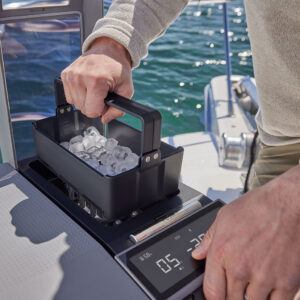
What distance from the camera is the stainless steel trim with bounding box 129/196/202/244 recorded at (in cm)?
61

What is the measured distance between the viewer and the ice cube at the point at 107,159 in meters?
0.73

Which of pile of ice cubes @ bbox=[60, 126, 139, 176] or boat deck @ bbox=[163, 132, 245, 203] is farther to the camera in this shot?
boat deck @ bbox=[163, 132, 245, 203]

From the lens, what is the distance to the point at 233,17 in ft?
30.0

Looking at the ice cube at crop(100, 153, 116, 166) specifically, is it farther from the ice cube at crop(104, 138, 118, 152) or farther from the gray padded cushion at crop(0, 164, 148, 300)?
the gray padded cushion at crop(0, 164, 148, 300)

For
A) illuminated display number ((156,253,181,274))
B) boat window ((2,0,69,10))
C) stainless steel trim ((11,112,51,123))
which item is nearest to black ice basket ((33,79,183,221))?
illuminated display number ((156,253,181,274))

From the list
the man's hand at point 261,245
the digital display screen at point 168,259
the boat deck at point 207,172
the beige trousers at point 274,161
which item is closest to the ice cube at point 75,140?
the digital display screen at point 168,259

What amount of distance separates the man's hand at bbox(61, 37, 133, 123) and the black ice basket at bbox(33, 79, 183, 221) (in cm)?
3

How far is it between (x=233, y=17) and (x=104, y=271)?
9.63 meters

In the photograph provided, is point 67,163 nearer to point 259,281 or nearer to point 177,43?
point 259,281

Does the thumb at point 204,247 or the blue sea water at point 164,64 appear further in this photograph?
the blue sea water at point 164,64

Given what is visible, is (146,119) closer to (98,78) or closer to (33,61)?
(98,78)

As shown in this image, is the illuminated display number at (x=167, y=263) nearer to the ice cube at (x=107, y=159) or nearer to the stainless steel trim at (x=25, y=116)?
the ice cube at (x=107, y=159)

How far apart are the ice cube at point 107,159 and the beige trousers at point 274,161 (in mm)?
578

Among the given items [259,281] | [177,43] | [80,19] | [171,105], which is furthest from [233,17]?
[259,281]
